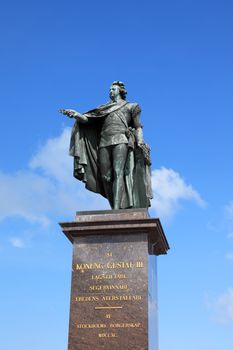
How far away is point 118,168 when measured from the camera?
14.3 meters

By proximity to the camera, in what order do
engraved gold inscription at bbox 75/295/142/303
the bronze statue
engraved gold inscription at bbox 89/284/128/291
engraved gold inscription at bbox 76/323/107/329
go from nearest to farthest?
engraved gold inscription at bbox 76/323/107/329
engraved gold inscription at bbox 75/295/142/303
engraved gold inscription at bbox 89/284/128/291
the bronze statue

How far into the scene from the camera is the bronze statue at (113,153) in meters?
14.4

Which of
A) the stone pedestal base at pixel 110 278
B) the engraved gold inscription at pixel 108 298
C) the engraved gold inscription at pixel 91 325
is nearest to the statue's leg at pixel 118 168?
the stone pedestal base at pixel 110 278

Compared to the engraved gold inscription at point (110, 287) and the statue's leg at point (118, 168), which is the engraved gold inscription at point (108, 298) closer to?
the engraved gold inscription at point (110, 287)

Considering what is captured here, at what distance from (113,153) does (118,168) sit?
0.44 metres

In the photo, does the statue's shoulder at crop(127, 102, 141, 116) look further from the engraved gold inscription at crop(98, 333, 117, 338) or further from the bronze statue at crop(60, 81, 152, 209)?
the engraved gold inscription at crop(98, 333, 117, 338)

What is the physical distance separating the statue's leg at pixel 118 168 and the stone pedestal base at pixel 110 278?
0.78m

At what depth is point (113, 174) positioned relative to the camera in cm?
1452

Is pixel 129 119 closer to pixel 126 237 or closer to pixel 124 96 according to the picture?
pixel 124 96

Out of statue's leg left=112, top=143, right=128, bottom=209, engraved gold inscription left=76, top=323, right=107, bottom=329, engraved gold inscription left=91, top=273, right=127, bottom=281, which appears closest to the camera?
engraved gold inscription left=76, top=323, right=107, bottom=329

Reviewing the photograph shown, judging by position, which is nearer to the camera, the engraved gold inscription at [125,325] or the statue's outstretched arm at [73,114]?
the engraved gold inscription at [125,325]

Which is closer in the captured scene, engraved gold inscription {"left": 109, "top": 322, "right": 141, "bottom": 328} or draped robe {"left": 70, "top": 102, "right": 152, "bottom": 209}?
engraved gold inscription {"left": 109, "top": 322, "right": 141, "bottom": 328}

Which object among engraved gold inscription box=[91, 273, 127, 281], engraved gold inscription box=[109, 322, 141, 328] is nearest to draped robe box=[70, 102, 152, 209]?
engraved gold inscription box=[91, 273, 127, 281]

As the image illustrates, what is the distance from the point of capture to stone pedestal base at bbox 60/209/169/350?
12070 millimetres
